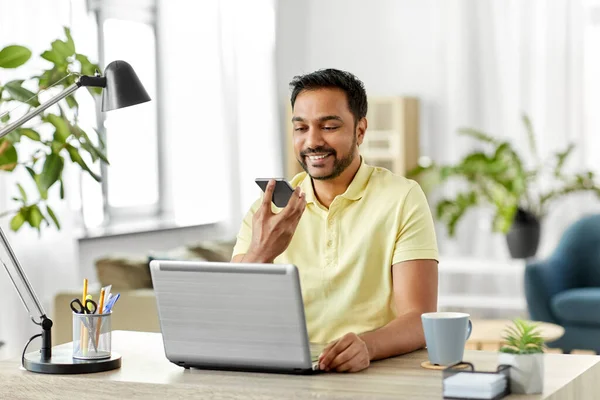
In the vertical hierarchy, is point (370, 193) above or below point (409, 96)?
below

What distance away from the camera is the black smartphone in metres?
2.15

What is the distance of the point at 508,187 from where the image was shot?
6.54 meters

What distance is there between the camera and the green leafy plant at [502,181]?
655 cm

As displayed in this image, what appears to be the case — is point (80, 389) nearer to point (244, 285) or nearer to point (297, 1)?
point (244, 285)

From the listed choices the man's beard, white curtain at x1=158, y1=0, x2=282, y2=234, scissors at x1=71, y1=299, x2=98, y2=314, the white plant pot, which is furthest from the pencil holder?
white curtain at x1=158, y1=0, x2=282, y2=234

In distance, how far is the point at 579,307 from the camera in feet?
18.1

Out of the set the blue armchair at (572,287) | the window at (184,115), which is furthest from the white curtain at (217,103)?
the blue armchair at (572,287)

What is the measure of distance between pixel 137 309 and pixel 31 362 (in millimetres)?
2420

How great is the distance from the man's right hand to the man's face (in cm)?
21

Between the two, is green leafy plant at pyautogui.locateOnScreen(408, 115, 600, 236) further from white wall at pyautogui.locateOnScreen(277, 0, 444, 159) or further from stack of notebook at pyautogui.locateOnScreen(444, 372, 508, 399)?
stack of notebook at pyautogui.locateOnScreen(444, 372, 508, 399)

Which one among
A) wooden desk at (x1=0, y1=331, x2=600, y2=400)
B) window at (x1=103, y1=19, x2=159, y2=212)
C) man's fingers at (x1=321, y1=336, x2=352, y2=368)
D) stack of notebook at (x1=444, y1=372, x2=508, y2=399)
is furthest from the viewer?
window at (x1=103, y1=19, x2=159, y2=212)

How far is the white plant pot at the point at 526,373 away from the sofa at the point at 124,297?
2.80 m

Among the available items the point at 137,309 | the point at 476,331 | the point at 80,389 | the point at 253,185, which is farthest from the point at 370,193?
the point at 253,185

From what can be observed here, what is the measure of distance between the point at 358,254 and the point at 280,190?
316 millimetres
